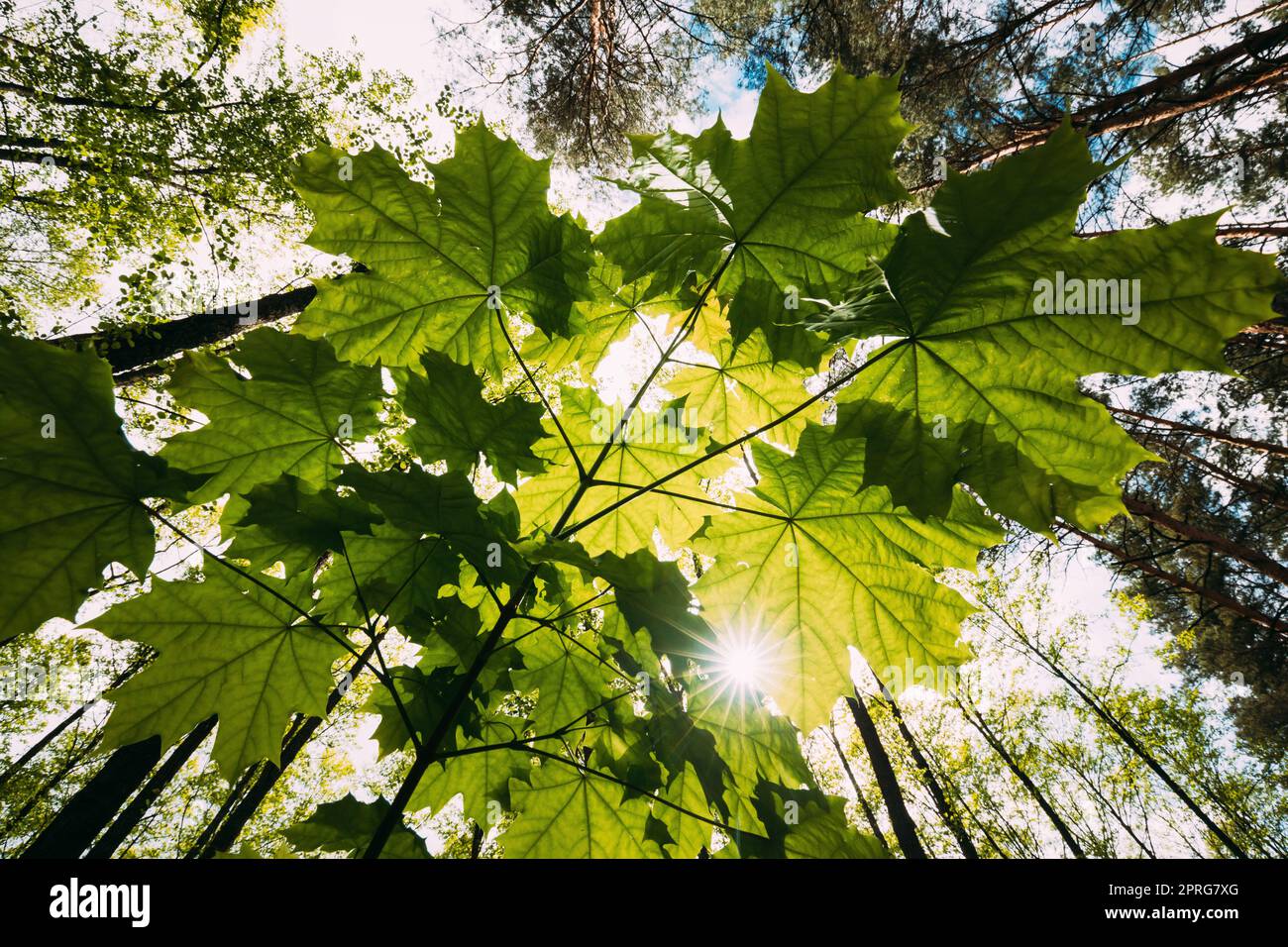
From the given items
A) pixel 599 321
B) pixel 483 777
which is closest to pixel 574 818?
pixel 483 777

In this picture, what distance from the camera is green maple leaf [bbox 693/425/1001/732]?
1298mm

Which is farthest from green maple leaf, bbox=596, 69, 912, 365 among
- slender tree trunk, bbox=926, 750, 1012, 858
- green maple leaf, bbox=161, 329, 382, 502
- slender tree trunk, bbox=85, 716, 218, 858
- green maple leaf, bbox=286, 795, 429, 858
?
slender tree trunk, bbox=926, 750, 1012, 858

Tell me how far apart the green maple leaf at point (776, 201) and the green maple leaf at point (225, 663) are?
112 centimetres

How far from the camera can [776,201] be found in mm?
1290

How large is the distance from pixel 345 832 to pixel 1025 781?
2154 centimetres

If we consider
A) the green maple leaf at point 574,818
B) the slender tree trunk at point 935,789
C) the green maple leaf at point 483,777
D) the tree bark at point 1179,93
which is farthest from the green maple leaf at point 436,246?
the slender tree trunk at point 935,789

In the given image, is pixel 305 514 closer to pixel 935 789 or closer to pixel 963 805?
pixel 935 789

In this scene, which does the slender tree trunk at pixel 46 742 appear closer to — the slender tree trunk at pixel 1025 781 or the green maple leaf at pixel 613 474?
the green maple leaf at pixel 613 474

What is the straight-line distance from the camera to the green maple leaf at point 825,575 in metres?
1.30

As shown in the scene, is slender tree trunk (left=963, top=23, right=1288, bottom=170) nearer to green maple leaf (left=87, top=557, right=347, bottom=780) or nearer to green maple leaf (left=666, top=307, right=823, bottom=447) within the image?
green maple leaf (left=666, top=307, right=823, bottom=447)

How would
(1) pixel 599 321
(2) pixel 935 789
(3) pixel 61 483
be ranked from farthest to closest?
→ (2) pixel 935 789 → (1) pixel 599 321 → (3) pixel 61 483

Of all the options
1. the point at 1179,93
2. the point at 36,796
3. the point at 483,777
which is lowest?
the point at 483,777
